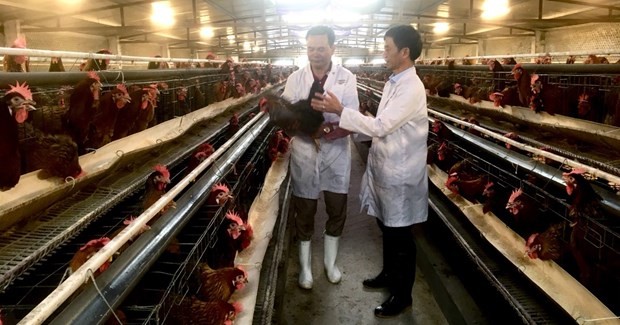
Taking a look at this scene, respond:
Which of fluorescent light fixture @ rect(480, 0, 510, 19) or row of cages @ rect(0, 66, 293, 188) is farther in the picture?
fluorescent light fixture @ rect(480, 0, 510, 19)

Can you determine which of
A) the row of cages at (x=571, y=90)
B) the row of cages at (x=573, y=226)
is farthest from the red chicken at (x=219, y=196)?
the row of cages at (x=571, y=90)

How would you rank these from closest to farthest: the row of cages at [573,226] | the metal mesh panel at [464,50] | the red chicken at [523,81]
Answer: the row of cages at [573,226] < the red chicken at [523,81] < the metal mesh panel at [464,50]

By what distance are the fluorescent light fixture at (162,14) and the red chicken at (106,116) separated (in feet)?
19.8

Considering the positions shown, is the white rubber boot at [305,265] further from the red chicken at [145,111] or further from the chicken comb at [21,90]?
the chicken comb at [21,90]

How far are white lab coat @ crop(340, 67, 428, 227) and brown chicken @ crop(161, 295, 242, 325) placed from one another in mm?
1135

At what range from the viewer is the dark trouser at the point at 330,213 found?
111 inches

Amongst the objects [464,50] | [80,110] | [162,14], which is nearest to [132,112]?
[80,110]

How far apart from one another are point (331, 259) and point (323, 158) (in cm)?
73

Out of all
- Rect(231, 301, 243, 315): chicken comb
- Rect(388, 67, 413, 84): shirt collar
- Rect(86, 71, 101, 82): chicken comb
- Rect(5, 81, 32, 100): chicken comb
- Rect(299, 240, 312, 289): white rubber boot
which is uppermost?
Rect(86, 71, 101, 82): chicken comb

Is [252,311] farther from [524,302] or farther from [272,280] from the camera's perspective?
[524,302]

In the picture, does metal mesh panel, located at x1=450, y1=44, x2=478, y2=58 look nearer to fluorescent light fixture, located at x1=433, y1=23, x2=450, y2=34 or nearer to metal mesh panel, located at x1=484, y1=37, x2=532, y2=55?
metal mesh panel, located at x1=484, y1=37, x2=532, y2=55

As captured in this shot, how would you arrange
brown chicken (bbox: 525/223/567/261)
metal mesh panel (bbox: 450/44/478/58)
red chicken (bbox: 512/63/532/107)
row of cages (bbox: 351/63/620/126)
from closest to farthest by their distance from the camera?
1. brown chicken (bbox: 525/223/567/261)
2. row of cages (bbox: 351/63/620/126)
3. red chicken (bbox: 512/63/532/107)
4. metal mesh panel (bbox: 450/44/478/58)

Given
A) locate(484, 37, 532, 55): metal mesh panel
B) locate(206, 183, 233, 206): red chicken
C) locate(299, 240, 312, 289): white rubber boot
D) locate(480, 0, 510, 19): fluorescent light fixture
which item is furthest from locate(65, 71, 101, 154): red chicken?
locate(484, 37, 532, 55): metal mesh panel

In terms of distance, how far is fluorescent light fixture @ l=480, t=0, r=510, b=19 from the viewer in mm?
8109
